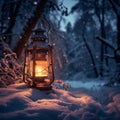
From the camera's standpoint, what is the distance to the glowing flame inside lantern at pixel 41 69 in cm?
575

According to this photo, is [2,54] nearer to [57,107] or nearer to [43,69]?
[43,69]

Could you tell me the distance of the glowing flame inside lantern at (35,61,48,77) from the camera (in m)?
5.75

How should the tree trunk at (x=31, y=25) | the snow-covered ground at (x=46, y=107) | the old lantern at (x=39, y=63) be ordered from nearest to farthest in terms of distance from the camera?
the snow-covered ground at (x=46, y=107) → the old lantern at (x=39, y=63) → the tree trunk at (x=31, y=25)

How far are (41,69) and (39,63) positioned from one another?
6.3 inches

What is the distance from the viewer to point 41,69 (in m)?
5.78

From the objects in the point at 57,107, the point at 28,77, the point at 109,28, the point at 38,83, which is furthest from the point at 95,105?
the point at 109,28

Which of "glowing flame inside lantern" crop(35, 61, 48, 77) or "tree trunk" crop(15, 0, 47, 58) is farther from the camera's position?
"tree trunk" crop(15, 0, 47, 58)

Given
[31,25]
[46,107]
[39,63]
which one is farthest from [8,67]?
[46,107]

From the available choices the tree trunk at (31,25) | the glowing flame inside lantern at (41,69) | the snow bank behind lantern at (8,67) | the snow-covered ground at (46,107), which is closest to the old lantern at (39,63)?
the glowing flame inside lantern at (41,69)

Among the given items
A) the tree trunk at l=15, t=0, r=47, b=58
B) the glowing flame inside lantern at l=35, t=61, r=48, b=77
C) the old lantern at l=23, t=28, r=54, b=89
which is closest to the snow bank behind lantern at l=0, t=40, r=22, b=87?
the tree trunk at l=15, t=0, r=47, b=58

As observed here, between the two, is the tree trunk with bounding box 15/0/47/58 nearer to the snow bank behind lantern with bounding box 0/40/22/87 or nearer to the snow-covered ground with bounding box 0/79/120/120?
the snow bank behind lantern with bounding box 0/40/22/87

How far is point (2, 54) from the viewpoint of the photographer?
22.2ft

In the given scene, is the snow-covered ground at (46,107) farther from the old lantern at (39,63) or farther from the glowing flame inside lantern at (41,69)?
the glowing flame inside lantern at (41,69)

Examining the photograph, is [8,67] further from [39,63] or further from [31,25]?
[31,25]
